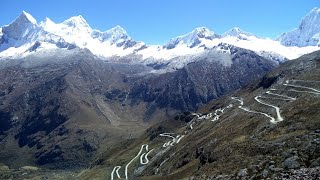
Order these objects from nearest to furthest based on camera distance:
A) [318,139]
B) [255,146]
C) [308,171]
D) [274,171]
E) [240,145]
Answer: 1. [308,171]
2. [274,171]
3. [318,139]
4. [255,146]
5. [240,145]

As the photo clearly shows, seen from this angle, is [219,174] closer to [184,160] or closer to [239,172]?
[239,172]

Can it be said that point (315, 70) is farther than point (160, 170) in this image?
Yes

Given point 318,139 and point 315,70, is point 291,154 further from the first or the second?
point 315,70

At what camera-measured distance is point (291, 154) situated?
56219mm

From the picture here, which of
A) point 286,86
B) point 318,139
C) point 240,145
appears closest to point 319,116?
point 240,145

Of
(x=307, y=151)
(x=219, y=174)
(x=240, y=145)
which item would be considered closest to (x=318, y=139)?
(x=307, y=151)

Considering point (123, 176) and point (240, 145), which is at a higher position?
point (240, 145)

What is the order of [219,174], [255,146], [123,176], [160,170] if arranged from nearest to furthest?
[219,174] < [255,146] < [160,170] < [123,176]

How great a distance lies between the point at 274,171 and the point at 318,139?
8.69 metres

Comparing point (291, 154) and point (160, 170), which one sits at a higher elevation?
point (291, 154)

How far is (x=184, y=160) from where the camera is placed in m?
123

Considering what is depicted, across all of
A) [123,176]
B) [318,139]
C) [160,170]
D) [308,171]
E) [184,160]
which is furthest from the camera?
[123,176]

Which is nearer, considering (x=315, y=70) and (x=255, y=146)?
(x=255, y=146)

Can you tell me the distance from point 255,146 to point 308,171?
1799 centimetres
